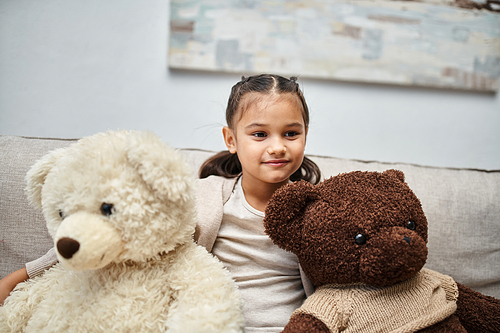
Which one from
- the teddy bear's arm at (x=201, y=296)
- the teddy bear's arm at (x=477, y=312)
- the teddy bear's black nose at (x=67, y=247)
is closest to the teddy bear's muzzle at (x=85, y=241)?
the teddy bear's black nose at (x=67, y=247)

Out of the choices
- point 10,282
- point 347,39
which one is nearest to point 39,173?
point 10,282

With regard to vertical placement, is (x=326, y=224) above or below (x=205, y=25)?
below

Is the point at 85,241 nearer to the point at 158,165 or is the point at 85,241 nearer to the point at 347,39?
the point at 158,165

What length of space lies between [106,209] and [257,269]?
0.43 metres

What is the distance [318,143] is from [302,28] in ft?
1.52

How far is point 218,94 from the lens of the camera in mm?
1304

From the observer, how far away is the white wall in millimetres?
1235

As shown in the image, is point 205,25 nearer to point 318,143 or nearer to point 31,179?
point 318,143

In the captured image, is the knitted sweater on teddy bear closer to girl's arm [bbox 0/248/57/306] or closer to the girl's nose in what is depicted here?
the girl's nose

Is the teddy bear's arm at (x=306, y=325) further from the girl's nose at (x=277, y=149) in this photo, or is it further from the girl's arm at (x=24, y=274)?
the girl's arm at (x=24, y=274)

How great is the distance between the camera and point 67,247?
47cm

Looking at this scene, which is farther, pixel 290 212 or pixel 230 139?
pixel 230 139

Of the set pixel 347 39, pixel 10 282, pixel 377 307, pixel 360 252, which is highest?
pixel 347 39

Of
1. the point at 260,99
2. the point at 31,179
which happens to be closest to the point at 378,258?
the point at 260,99
